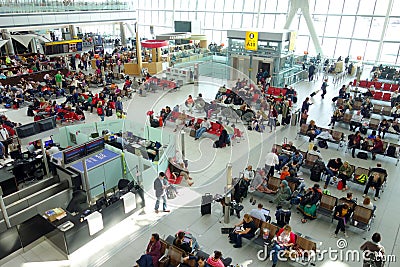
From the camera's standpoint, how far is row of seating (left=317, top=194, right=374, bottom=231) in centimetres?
870

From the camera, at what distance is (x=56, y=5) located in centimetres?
2947

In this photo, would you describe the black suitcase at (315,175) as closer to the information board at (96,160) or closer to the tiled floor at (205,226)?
the tiled floor at (205,226)

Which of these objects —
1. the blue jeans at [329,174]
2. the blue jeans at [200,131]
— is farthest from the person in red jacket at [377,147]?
the blue jeans at [200,131]

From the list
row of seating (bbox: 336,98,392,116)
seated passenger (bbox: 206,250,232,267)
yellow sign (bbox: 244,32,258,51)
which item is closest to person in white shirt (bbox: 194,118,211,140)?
row of seating (bbox: 336,98,392,116)

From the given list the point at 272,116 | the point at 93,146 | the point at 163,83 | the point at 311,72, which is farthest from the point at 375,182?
the point at 163,83

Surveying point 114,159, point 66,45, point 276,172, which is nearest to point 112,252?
point 114,159

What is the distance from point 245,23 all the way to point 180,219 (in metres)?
32.7

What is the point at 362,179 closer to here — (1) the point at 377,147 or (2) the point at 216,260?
(1) the point at 377,147

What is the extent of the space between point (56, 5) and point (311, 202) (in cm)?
2941

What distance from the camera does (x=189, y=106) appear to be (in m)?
18.8

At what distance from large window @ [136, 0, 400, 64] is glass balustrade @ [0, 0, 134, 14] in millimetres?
9774

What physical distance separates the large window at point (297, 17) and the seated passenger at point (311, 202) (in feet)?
72.8

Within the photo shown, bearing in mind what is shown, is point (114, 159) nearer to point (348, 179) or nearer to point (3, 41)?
point (348, 179)

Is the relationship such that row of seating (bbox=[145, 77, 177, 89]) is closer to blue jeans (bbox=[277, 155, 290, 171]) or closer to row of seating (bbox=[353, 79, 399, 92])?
row of seating (bbox=[353, 79, 399, 92])
